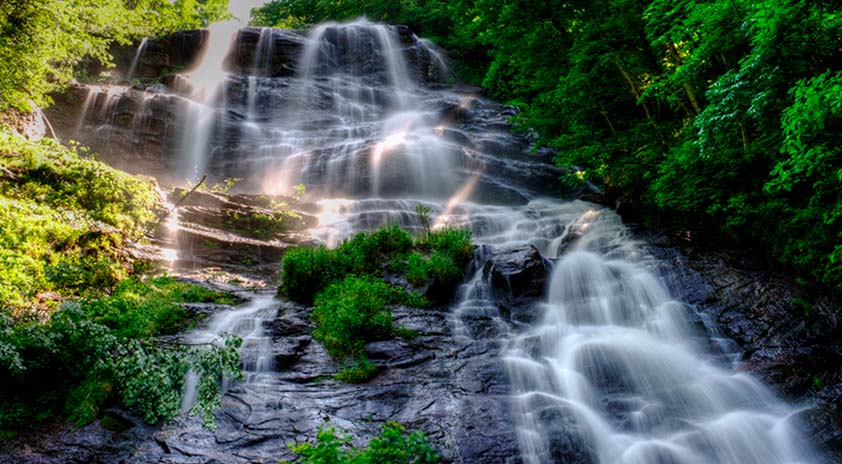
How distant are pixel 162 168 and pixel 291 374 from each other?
1666cm

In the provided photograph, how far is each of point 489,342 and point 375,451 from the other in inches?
165

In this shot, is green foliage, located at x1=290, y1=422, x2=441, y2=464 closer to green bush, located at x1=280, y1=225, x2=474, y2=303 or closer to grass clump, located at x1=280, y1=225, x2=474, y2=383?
grass clump, located at x1=280, y1=225, x2=474, y2=383

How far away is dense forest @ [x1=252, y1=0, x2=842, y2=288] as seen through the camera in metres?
5.39

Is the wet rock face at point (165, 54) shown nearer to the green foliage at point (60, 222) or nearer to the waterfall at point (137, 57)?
the waterfall at point (137, 57)

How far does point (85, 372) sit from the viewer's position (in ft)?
17.6

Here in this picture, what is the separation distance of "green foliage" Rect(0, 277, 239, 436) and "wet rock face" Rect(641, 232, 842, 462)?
757cm

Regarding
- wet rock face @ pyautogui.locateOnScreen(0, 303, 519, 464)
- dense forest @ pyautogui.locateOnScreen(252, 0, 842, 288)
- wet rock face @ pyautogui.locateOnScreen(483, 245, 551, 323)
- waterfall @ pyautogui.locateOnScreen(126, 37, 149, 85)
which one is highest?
waterfall @ pyautogui.locateOnScreen(126, 37, 149, 85)

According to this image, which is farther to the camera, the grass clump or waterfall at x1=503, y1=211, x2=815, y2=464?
the grass clump

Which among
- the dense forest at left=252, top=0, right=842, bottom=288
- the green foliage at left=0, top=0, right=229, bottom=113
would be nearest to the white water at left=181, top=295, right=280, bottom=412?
the dense forest at left=252, top=0, right=842, bottom=288

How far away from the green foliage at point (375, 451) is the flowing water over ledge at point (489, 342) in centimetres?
83

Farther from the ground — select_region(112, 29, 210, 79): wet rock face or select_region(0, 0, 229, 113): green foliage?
select_region(112, 29, 210, 79): wet rock face

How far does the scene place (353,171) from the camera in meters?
18.8

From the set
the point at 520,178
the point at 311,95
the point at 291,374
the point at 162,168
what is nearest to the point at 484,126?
the point at 520,178

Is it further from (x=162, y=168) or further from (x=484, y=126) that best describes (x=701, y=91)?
(x=162, y=168)
